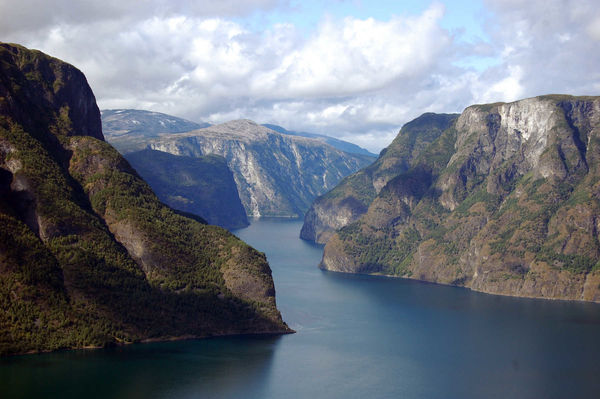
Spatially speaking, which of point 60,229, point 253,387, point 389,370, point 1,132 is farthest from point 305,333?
point 1,132

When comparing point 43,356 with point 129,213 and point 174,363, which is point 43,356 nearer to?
point 174,363

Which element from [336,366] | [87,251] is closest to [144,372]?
[87,251]

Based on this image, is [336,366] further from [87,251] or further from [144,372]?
[87,251]

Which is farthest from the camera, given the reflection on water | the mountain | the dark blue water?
the mountain

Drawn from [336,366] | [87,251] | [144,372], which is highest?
[87,251]

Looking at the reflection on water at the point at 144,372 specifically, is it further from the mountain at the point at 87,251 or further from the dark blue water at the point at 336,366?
the mountain at the point at 87,251

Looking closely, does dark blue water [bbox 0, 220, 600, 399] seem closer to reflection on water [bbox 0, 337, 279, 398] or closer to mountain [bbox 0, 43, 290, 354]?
reflection on water [bbox 0, 337, 279, 398]

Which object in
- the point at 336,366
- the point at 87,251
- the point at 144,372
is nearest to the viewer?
the point at 144,372

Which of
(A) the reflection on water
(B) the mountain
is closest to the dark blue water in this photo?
(A) the reflection on water

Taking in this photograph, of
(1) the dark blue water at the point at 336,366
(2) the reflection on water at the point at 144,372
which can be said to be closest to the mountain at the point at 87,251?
(2) the reflection on water at the point at 144,372
